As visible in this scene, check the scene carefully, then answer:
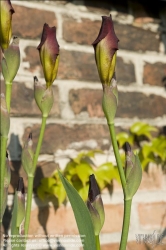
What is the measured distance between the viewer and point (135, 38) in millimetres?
1207

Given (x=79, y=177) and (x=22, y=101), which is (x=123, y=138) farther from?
(x=22, y=101)

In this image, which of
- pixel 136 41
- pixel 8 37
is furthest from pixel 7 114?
pixel 136 41

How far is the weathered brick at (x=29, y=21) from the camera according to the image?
41.2 inches

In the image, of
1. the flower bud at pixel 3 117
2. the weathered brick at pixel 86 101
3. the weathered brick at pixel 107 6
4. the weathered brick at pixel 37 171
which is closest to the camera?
the flower bud at pixel 3 117

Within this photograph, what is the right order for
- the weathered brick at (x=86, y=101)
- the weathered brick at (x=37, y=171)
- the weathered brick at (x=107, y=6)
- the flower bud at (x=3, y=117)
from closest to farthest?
the flower bud at (x=3, y=117), the weathered brick at (x=37, y=171), the weathered brick at (x=86, y=101), the weathered brick at (x=107, y=6)

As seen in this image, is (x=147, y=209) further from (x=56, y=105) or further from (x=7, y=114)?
(x=7, y=114)

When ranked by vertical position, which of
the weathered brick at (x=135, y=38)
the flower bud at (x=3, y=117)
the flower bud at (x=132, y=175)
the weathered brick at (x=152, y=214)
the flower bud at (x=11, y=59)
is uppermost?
the weathered brick at (x=135, y=38)

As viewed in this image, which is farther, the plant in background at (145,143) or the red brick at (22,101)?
the plant in background at (145,143)

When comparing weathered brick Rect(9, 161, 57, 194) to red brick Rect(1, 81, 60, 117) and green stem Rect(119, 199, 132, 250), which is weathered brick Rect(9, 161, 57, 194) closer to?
red brick Rect(1, 81, 60, 117)

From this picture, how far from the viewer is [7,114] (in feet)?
1.55

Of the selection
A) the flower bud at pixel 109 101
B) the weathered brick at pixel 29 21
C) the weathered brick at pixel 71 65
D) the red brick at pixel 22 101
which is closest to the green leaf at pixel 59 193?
the red brick at pixel 22 101

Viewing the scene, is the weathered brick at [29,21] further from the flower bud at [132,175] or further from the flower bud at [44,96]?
the flower bud at [132,175]

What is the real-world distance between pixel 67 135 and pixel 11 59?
0.56m

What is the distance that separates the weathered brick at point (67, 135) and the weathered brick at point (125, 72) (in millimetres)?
155
